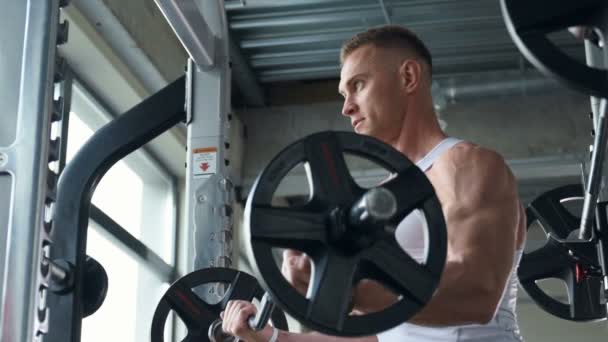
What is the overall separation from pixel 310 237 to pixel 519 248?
0.69 metres

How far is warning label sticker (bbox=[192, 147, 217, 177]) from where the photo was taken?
10.0 feet

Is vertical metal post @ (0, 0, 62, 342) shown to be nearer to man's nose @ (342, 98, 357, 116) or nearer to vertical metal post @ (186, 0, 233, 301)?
man's nose @ (342, 98, 357, 116)

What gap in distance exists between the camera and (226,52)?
312cm

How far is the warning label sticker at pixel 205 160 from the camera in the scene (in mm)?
3051

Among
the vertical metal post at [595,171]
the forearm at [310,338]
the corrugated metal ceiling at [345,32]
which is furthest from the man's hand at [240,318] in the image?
the corrugated metal ceiling at [345,32]

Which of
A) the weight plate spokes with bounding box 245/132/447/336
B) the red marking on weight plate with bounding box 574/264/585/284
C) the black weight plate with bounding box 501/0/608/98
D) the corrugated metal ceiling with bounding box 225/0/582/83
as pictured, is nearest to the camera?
the black weight plate with bounding box 501/0/608/98

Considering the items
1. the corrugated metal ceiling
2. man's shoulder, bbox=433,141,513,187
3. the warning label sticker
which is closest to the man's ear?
man's shoulder, bbox=433,141,513,187

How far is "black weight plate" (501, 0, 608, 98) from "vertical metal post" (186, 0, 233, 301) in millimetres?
1569

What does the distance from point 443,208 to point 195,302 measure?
108cm

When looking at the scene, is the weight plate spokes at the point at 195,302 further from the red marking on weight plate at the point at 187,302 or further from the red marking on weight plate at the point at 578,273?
the red marking on weight plate at the point at 578,273

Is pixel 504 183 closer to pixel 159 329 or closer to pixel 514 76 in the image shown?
pixel 159 329

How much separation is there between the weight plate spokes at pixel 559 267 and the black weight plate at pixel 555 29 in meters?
2.18

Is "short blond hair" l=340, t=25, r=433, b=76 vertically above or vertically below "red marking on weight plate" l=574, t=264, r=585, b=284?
above

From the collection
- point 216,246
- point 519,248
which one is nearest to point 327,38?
point 216,246
